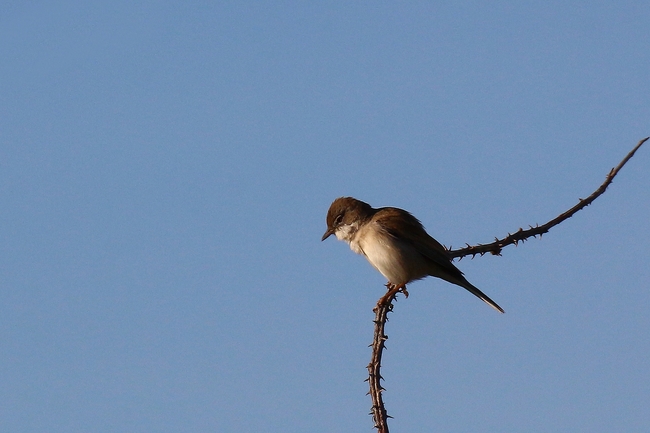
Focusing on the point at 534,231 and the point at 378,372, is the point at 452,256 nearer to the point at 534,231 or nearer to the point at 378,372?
the point at 534,231

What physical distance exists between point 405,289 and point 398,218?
1.25 meters

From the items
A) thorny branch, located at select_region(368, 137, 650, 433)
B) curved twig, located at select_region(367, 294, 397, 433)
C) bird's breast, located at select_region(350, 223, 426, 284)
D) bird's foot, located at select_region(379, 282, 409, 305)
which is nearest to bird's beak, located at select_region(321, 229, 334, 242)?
bird's breast, located at select_region(350, 223, 426, 284)

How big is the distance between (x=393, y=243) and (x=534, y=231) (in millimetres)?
3145

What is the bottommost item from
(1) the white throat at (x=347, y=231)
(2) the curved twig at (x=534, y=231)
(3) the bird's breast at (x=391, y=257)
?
(2) the curved twig at (x=534, y=231)

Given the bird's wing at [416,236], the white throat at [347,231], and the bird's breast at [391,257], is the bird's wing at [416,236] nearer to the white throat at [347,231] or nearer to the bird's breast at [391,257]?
the bird's breast at [391,257]

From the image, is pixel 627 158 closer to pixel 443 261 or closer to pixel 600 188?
pixel 600 188

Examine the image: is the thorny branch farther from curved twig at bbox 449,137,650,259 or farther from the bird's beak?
the bird's beak

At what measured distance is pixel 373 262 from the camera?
1002 cm

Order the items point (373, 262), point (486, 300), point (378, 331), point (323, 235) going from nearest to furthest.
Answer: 1. point (378, 331)
2. point (486, 300)
3. point (373, 262)
4. point (323, 235)

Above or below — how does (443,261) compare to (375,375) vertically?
above

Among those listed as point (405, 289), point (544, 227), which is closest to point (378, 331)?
point (544, 227)

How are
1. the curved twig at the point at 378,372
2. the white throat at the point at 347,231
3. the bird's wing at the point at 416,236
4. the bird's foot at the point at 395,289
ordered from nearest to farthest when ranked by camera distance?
the curved twig at the point at 378,372
the bird's foot at the point at 395,289
the bird's wing at the point at 416,236
the white throat at the point at 347,231

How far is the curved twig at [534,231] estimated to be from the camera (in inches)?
257

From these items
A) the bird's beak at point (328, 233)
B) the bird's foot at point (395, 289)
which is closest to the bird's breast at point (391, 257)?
the bird's foot at point (395, 289)
